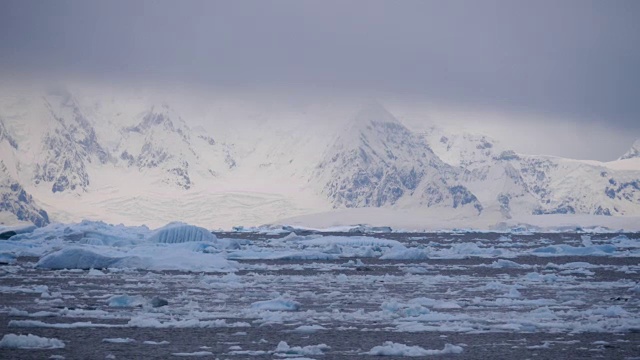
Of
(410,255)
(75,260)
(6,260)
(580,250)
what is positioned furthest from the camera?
(580,250)

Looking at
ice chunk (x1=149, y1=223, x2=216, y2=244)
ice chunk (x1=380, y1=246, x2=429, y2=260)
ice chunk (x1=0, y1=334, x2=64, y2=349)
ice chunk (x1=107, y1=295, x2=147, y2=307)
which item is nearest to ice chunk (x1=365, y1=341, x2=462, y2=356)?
ice chunk (x1=0, y1=334, x2=64, y2=349)

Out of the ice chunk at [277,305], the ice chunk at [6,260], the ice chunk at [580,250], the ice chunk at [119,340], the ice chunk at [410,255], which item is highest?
the ice chunk at [580,250]

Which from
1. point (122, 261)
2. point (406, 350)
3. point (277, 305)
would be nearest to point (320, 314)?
point (277, 305)

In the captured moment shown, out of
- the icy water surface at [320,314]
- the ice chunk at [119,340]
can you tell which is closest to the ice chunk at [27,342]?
the icy water surface at [320,314]

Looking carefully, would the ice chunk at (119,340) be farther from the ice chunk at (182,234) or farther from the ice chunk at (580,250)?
the ice chunk at (182,234)

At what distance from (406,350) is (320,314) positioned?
4846 millimetres

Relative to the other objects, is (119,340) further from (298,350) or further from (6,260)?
(6,260)

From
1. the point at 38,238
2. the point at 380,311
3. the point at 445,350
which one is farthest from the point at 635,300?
the point at 38,238

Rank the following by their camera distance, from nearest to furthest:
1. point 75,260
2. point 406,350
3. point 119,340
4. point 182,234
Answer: point 406,350 → point 119,340 → point 75,260 → point 182,234

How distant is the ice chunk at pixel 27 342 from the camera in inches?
519

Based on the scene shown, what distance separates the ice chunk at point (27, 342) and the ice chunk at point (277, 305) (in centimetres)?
583

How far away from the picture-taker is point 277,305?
1889 cm

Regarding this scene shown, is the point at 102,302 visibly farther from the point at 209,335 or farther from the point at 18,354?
the point at 18,354

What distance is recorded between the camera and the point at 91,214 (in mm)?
196750
